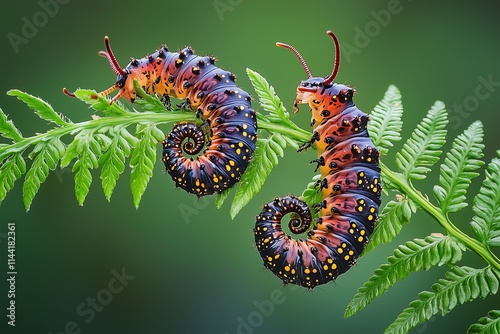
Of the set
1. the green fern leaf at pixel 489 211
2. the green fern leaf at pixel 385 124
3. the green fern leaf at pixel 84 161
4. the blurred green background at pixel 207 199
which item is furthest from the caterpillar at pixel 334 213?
the blurred green background at pixel 207 199

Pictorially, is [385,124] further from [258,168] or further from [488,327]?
[488,327]

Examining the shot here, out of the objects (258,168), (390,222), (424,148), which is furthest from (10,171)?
(424,148)

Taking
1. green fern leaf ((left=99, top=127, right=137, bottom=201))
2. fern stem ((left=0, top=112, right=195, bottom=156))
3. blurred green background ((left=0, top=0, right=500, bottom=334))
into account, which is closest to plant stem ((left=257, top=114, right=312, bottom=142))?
fern stem ((left=0, top=112, right=195, bottom=156))

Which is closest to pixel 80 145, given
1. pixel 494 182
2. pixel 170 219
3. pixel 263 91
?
pixel 263 91

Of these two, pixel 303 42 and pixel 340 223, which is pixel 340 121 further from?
pixel 303 42

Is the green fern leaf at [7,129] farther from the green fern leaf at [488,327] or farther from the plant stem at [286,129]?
the green fern leaf at [488,327]

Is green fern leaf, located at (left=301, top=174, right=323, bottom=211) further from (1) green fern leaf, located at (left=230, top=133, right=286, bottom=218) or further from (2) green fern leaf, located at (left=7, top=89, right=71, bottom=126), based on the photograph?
(2) green fern leaf, located at (left=7, top=89, right=71, bottom=126)
